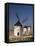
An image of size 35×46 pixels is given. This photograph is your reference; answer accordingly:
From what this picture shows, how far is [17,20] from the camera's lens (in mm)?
1013

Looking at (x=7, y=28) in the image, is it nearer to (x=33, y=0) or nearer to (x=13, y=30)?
(x=13, y=30)

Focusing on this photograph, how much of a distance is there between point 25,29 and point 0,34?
0.70 feet

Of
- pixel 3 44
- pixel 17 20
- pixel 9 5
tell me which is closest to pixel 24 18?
pixel 17 20

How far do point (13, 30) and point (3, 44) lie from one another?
0.14 m

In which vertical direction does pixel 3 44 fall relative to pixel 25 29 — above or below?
below

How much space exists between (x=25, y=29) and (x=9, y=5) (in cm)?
24

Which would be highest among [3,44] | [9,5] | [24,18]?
[9,5]

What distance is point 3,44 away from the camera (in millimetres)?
1000

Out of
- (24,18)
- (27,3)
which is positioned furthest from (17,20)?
(27,3)

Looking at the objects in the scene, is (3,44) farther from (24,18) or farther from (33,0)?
(33,0)

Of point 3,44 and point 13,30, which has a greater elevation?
point 13,30

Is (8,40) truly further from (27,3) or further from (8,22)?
(27,3)

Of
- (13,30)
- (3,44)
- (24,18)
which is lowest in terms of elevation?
(3,44)

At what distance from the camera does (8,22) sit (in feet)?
3.24
